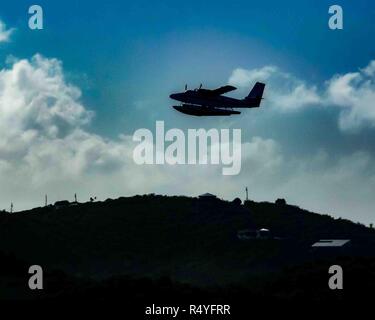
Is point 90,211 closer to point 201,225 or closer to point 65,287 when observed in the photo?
point 201,225

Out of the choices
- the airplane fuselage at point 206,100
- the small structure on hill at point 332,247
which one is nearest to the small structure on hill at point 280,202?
the small structure on hill at point 332,247

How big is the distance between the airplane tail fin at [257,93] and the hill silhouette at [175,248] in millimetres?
23387

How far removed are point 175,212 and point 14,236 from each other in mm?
38188

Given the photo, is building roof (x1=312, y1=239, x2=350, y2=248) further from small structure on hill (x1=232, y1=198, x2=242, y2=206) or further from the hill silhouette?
small structure on hill (x1=232, y1=198, x2=242, y2=206)

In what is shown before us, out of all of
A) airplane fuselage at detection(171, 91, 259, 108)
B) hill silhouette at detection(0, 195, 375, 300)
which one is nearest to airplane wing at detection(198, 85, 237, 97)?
airplane fuselage at detection(171, 91, 259, 108)

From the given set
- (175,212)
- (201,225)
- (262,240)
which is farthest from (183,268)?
(175,212)

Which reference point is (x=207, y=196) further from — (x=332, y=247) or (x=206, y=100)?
(x=206, y=100)

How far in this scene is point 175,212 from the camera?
544ft

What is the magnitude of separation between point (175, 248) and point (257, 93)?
49.9m

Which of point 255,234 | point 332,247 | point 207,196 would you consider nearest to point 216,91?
point 332,247

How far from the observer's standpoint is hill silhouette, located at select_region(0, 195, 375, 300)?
3802 inches

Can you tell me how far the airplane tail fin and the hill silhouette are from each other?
23387mm

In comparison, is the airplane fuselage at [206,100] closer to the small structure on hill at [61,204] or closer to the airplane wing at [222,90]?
the airplane wing at [222,90]
